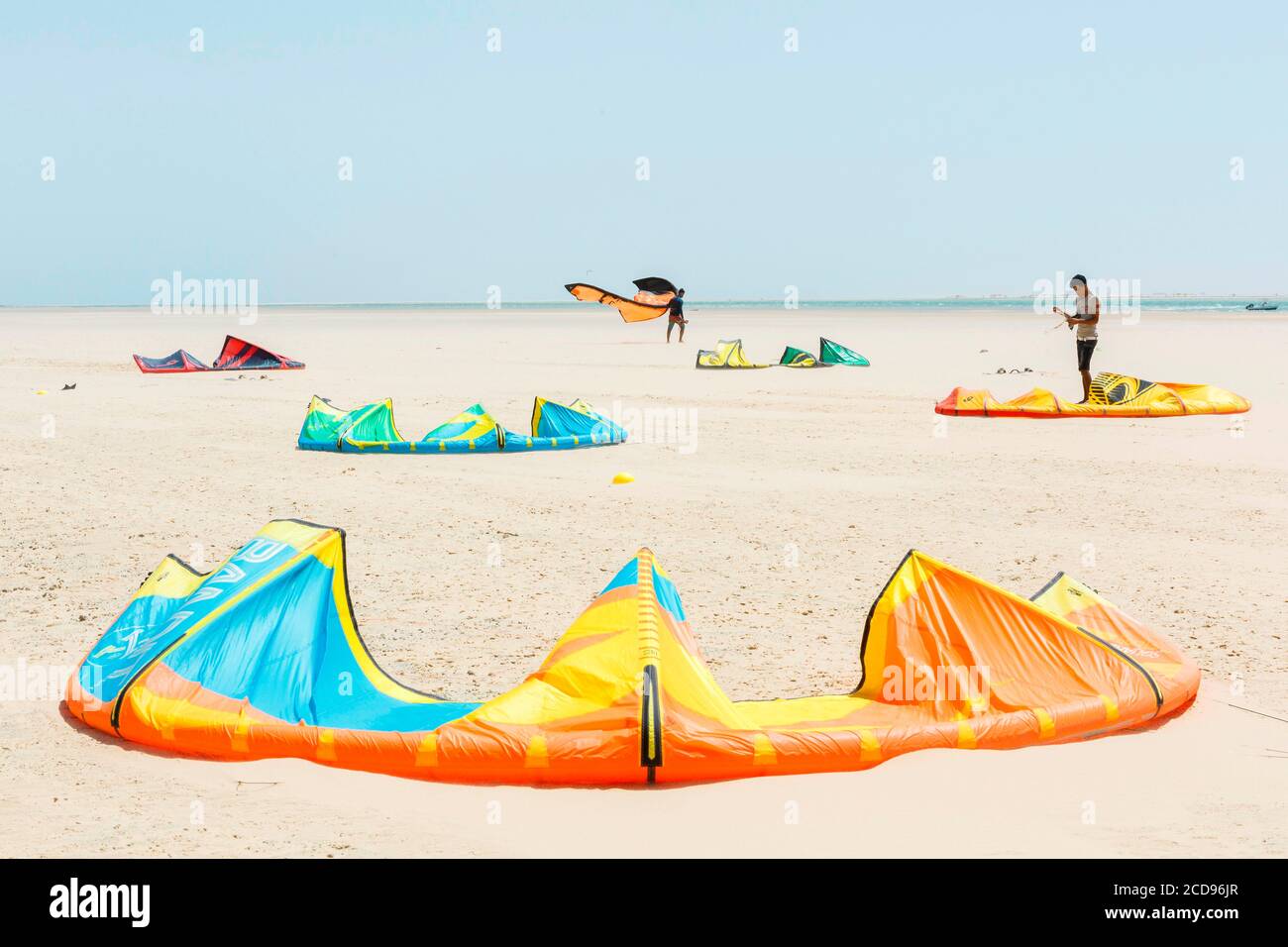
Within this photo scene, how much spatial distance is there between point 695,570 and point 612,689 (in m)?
3.00

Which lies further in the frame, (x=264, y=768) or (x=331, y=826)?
(x=264, y=768)

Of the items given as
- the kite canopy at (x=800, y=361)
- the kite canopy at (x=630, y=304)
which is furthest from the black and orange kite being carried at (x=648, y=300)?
the kite canopy at (x=800, y=361)

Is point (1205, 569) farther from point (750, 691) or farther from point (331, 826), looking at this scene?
point (331, 826)

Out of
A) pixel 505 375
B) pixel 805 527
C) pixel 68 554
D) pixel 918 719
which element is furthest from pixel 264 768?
pixel 505 375

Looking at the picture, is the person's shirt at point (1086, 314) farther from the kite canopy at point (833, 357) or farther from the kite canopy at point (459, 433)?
the kite canopy at point (833, 357)

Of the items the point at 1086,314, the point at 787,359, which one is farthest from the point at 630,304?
the point at 1086,314

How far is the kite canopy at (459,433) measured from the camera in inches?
488

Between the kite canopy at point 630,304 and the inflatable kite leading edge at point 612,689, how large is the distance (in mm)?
25944

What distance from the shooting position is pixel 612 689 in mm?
4582

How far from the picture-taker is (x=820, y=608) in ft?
21.8

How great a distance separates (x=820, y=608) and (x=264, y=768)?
3194 millimetres

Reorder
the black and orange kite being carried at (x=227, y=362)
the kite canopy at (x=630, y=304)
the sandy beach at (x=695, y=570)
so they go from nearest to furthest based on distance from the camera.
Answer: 1. the sandy beach at (x=695, y=570)
2. the black and orange kite being carried at (x=227, y=362)
3. the kite canopy at (x=630, y=304)

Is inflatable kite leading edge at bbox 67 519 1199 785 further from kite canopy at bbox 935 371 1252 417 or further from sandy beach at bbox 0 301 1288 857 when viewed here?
kite canopy at bbox 935 371 1252 417

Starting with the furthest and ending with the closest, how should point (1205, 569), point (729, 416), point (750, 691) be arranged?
point (729, 416), point (1205, 569), point (750, 691)
